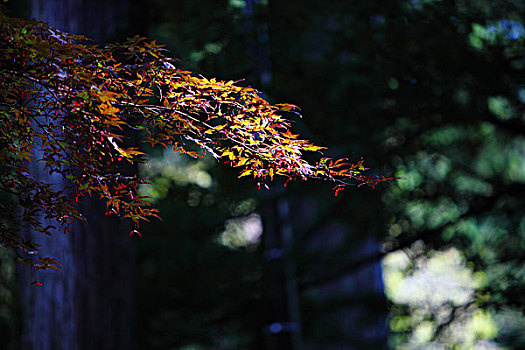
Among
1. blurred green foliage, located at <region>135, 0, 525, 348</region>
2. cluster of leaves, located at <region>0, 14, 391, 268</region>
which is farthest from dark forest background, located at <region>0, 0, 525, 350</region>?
cluster of leaves, located at <region>0, 14, 391, 268</region>

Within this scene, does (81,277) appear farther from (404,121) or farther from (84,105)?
(404,121)

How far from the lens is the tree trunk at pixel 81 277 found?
10.1 ft

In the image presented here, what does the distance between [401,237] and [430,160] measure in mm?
594

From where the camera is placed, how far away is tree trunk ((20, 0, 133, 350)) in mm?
3076

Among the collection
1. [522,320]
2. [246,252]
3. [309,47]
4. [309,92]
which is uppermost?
[309,47]

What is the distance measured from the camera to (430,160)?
13.3 ft

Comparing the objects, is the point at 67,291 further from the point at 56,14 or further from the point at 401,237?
the point at 401,237

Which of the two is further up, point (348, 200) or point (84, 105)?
point (348, 200)

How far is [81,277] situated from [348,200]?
5.79 feet

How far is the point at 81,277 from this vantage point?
10.4 feet

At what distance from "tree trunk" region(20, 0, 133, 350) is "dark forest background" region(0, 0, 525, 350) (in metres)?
0.03

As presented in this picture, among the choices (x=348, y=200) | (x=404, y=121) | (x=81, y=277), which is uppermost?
(x=404, y=121)

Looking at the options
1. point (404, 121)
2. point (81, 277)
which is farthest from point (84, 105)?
point (404, 121)

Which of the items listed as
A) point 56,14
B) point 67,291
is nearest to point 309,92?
point 56,14
